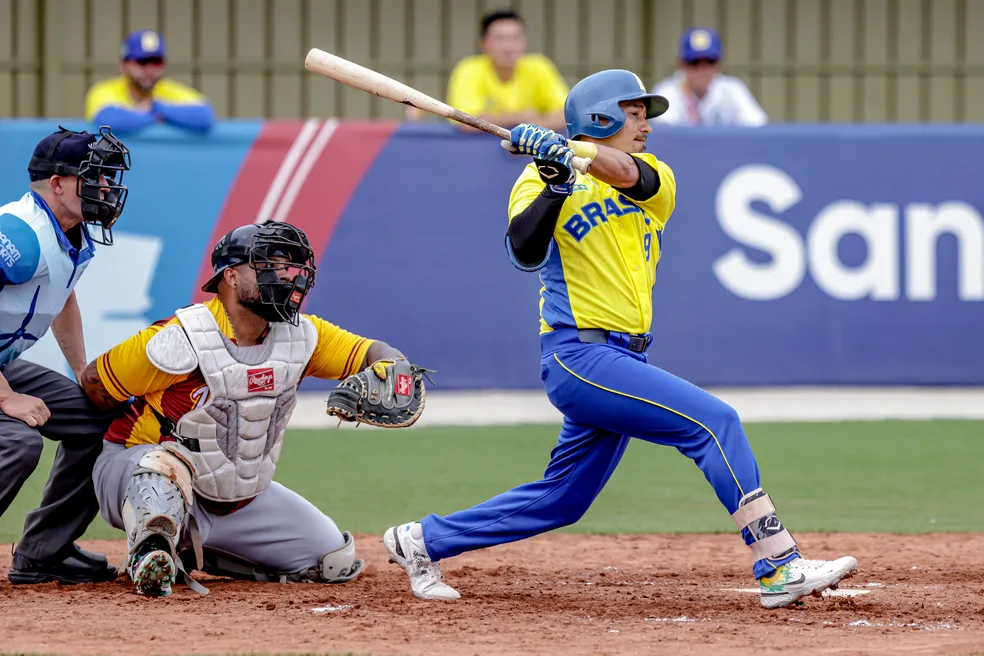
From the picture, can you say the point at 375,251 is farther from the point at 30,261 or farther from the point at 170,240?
the point at 30,261

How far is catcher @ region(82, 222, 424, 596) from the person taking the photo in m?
5.12

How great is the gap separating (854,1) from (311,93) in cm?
594

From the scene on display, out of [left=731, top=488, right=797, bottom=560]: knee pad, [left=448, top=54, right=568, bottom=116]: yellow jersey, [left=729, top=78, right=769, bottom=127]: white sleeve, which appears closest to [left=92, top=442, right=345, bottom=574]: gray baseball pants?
[left=731, top=488, right=797, bottom=560]: knee pad

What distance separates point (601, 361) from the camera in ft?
16.1

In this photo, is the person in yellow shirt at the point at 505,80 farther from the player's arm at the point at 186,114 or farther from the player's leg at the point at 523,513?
the player's leg at the point at 523,513

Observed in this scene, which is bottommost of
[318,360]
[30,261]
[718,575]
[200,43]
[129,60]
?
[718,575]

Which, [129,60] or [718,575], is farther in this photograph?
[129,60]

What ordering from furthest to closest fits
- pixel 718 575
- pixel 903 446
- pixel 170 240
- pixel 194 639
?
1. pixel 170 240
2. pixel 903 446
3. pixel 718 575
4. pixel 194 639

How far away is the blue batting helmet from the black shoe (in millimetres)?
2419

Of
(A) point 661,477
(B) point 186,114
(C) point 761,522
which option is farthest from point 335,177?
(C) point 761,522

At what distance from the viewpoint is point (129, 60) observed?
1088 centimetres

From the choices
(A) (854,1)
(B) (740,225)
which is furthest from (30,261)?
(A) (854,1)

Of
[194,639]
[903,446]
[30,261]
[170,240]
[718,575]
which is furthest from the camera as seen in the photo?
[170,240]

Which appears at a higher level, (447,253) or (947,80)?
(947,80)
